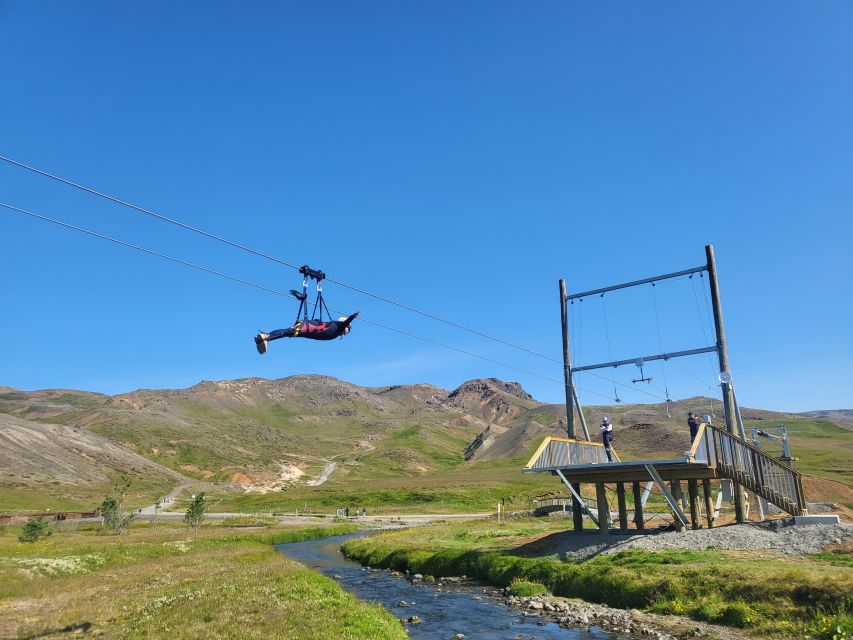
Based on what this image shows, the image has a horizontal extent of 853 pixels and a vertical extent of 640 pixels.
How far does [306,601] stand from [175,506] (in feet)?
358

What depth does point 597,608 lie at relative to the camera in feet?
75.0

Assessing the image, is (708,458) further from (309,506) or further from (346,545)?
(309,506)

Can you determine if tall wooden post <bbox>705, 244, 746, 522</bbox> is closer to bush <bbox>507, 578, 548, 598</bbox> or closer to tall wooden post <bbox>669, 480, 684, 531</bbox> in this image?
tall wooden post <bbox>669, 480, 684, 531</bbox>

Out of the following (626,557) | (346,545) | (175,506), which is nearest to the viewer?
(626,557)

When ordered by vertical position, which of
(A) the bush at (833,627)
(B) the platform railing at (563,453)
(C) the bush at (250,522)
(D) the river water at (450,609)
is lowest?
(C) the bush at (250,522)

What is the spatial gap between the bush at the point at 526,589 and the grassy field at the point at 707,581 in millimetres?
732

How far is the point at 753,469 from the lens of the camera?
29500 mm

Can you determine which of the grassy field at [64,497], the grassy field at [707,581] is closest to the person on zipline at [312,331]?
the grassy field at [707,581]

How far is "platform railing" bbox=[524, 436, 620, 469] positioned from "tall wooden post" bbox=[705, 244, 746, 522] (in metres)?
7.25

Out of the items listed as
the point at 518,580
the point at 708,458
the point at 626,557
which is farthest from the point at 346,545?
the point at 708,458

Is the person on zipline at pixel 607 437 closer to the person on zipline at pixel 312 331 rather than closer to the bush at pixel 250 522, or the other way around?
the person on zipline at pixel 312 331

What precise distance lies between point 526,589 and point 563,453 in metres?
8.31

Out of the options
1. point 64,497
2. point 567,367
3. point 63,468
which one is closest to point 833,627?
point 567,367

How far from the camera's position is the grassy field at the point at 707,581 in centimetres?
1741
